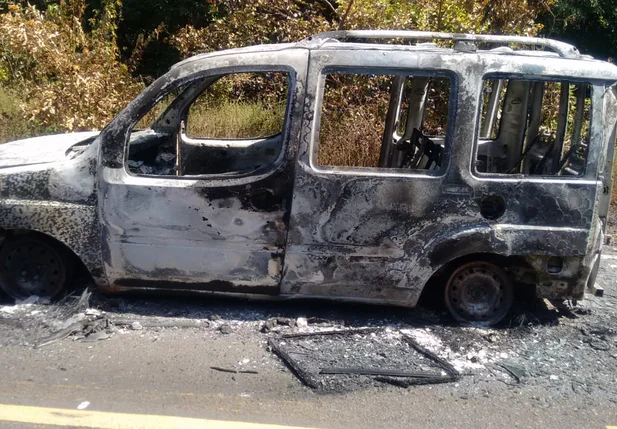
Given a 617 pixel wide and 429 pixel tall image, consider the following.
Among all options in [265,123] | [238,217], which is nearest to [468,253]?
[238,217]

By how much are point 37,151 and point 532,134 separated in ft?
12.9

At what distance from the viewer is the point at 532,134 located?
536 centimetres

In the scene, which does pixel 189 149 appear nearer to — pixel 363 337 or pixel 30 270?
pixel 30 270

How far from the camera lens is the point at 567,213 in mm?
4520

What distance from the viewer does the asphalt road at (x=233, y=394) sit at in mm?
3666

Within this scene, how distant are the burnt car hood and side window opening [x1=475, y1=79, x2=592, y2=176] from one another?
310 centimetres

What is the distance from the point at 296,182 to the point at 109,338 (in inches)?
66.0

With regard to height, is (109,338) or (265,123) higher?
(265,123)

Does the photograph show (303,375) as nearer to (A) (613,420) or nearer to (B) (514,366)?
(B) (514,366)

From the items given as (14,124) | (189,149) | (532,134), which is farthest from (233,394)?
(14,124)

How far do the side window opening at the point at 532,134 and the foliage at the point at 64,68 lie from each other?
5.81m

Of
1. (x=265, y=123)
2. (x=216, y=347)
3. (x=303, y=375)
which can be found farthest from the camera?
(x=265, y=123)

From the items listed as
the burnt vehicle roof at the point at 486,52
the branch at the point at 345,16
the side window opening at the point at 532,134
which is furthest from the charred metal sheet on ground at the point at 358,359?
the branch at the point at 345,16

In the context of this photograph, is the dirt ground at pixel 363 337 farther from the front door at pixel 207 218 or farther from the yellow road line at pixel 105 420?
the yellow road line at pixel 105 420
